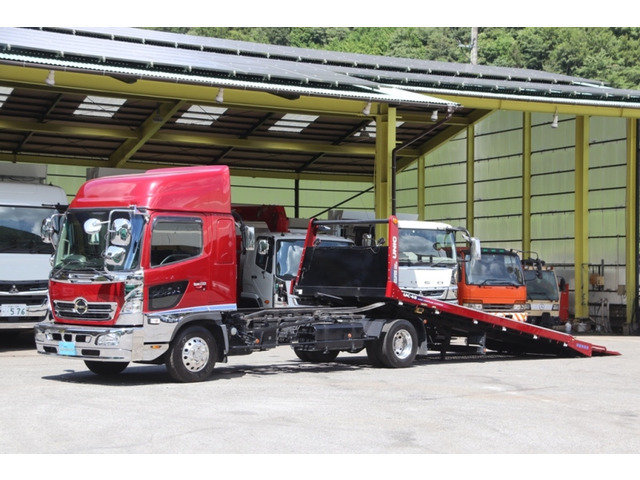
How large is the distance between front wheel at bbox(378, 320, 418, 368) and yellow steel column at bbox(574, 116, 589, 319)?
13.2 meters

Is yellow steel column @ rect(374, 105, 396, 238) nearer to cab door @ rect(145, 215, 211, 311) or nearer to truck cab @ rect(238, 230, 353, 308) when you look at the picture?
truck cab @ rect(238, 230, 353, 308)

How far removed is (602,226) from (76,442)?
995 inches

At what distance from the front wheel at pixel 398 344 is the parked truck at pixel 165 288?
26 mm

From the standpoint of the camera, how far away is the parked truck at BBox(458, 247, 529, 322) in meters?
22.5

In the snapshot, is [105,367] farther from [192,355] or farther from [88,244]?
[88,244]

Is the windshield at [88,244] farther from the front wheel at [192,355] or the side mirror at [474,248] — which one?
the side mirror at [474,248]

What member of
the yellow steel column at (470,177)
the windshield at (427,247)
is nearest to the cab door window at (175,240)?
the windshield at (427,247)

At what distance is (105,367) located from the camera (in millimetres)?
13977

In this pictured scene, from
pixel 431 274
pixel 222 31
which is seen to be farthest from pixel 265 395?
pixel 222 31

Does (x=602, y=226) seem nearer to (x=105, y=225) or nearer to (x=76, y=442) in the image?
(x=105, y=225)

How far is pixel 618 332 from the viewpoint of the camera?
28500 mm

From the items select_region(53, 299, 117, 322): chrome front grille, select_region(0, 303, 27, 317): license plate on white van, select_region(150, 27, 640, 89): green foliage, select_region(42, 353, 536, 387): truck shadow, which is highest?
select_region(150, 27, 640, 89): green foliage

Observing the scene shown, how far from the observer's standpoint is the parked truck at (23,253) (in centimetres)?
1711

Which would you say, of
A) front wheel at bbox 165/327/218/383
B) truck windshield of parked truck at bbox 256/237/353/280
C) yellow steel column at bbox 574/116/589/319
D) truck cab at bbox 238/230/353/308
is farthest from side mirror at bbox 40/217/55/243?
yellow steel column at bbox 574/116/589/319
